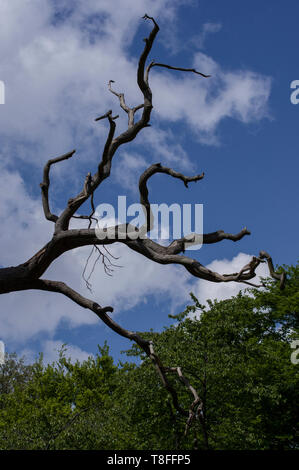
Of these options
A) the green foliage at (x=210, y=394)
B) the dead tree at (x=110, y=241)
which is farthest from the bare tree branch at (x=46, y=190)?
the green foliage at (x=210, y=394)

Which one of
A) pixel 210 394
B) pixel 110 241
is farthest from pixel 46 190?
pixel 210 394

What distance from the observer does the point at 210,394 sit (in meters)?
21.2

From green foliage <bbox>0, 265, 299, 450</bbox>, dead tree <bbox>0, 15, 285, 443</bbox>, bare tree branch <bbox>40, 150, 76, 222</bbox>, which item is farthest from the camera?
green foliage <bbox>0, 265, 299, 450</bbox>

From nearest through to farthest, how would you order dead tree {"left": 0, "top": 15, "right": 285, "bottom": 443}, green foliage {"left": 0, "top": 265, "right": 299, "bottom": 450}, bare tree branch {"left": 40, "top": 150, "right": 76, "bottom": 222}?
1. dead tree {"left": 0, "top": 15, "right": 285, "bottom": 443}
2. bare tree branch {"left": 40, "top": 150, "right": 76, "bottom": 222}
3. green foliage {"left": 0, "top": 265, "right": 299, "bottom": 450}

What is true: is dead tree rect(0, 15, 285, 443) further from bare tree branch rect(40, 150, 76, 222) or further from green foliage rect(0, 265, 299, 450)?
green foliage rect(0, 265, 299, 450)

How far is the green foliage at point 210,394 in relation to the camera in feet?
61.9

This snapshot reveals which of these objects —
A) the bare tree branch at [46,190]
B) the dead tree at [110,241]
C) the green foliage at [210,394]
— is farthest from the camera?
the green foliage at [210,394]

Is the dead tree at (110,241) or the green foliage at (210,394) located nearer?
the dead tree at (110,241)

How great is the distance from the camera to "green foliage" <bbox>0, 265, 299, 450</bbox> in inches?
742

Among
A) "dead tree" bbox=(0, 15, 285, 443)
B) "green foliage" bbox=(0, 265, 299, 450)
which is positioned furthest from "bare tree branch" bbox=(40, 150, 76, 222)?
"green foliage" bbox=(0, 265, 299, 450)

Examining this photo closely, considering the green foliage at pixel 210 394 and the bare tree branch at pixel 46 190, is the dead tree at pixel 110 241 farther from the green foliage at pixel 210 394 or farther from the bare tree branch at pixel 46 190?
the green foliage at pixel 210 394

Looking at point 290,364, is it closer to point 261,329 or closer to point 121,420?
point 261,329

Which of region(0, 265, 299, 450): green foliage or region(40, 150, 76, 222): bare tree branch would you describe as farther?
region(0, 265, 299, 450): green foliage

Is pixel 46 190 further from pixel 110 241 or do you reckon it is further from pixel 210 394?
pixel 210 394
